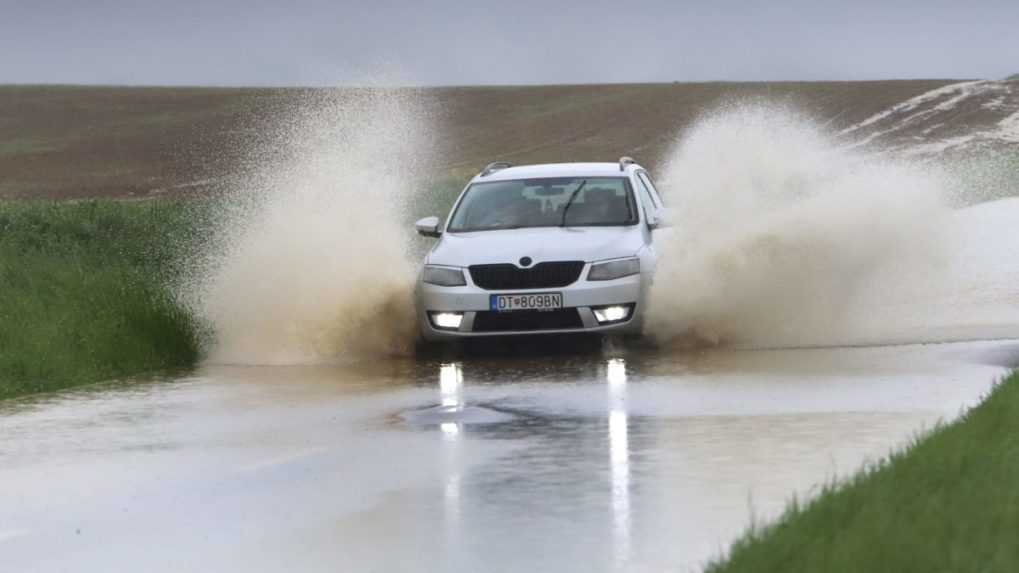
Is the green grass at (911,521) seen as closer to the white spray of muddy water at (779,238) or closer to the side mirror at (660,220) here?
the white spray of muddy water at (779,238)

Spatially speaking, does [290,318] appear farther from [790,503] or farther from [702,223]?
[790,503]

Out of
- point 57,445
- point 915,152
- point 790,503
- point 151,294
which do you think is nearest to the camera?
point 790,503

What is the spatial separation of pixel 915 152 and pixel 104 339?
44.0 meters

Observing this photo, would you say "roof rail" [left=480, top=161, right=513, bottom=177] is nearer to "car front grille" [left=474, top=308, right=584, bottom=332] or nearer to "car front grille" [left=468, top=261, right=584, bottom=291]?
"car front grille" [left=468, top=261, right=584, bottom=291]

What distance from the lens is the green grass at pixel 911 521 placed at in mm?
6520

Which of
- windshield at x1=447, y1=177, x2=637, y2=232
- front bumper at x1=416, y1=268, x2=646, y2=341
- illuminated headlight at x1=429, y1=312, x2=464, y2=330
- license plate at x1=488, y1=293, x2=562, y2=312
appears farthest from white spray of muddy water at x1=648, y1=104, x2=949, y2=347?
illuminated headlight at x1=429, y1=312, x2=464, y2=330

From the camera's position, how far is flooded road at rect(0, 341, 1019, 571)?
27.2 ft

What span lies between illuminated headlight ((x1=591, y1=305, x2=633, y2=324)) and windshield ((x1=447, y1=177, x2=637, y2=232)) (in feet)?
4.39

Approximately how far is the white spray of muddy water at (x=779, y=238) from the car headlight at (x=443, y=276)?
69.7 inches

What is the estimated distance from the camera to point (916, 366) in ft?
52.0

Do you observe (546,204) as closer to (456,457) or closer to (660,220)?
(660,220)

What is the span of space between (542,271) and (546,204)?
170cm

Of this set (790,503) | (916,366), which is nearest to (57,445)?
(790,503)

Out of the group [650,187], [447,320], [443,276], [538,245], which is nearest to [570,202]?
[538,245]
